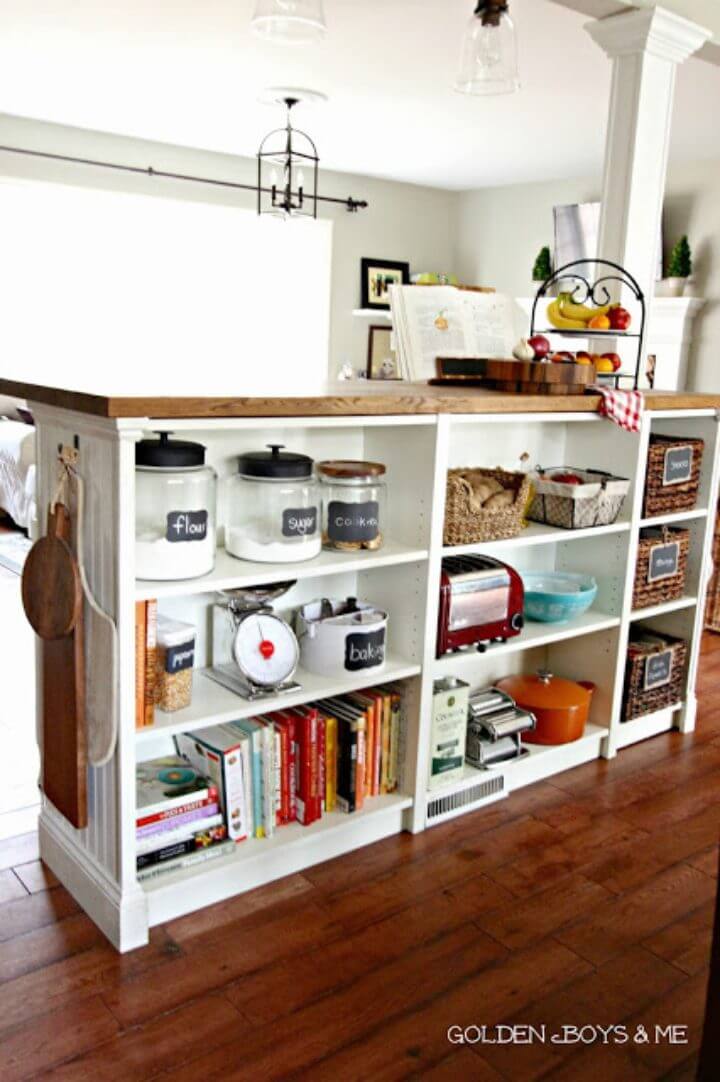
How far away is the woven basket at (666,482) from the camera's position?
2.89 metres

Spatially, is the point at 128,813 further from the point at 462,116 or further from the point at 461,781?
the point at 462,116

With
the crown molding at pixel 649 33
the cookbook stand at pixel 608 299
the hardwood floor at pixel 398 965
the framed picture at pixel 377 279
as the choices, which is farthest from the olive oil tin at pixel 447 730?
the framed picture at pixel 377 279

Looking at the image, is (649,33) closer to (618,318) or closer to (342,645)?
(618,318)

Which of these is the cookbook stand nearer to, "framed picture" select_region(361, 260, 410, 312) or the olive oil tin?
the olive oil tin

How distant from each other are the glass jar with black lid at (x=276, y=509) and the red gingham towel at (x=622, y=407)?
3.06 ft

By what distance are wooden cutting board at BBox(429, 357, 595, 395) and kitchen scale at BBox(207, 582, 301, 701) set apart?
84cm

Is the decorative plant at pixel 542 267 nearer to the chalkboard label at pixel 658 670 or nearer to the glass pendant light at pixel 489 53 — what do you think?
the chalkboard label at pixel 658 670

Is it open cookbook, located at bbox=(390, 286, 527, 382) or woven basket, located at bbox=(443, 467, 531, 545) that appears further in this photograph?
open cookbook, located at bbox=(390, 286, 527, 382)

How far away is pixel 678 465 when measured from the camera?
297 cm

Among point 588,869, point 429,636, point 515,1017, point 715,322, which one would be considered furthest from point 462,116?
point 515,1017

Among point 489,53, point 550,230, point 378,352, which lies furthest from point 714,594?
point 378,352

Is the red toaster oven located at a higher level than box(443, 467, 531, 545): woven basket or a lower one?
lower

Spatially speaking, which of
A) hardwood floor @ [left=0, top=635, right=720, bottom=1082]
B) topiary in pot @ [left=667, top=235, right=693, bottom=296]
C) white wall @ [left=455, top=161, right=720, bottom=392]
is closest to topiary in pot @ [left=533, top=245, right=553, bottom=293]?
white wall @ [left=455, top=161, right=720, bottom=392]

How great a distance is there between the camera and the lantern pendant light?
5.02 meters
